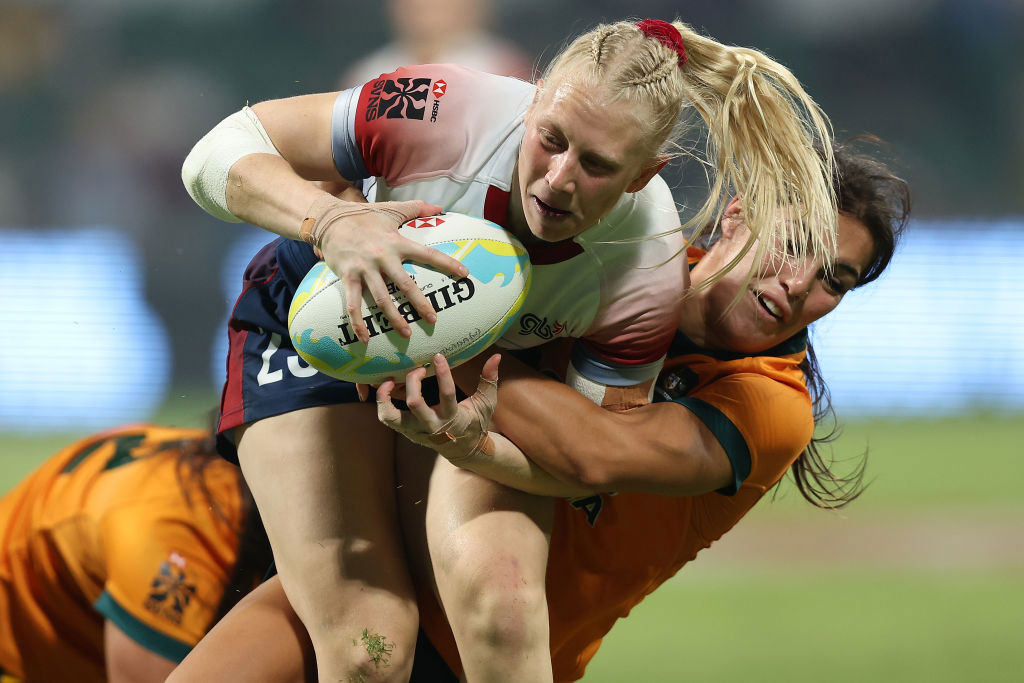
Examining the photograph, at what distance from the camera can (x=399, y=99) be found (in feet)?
7.99

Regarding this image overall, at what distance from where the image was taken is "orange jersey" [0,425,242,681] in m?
3.31

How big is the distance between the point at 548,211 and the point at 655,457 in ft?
2.27

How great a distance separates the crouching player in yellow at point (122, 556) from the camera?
3.31 metres

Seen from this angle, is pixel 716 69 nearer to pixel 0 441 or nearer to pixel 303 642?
pixel 303 642

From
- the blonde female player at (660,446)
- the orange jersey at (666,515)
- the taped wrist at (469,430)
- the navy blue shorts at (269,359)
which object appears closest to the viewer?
the taped wrist at (469,430)

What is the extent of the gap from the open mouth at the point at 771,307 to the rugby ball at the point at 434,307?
0.80m

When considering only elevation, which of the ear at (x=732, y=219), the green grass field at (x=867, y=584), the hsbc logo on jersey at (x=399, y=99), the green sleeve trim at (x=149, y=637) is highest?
the hsbc logo on jersey at (x=399, y=99)

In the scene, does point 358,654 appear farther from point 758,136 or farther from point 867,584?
point 867,584

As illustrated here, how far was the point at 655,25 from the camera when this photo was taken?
2.34 meters

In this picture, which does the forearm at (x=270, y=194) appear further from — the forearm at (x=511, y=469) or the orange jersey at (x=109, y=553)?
the orange jersey at (x=109, y=553)

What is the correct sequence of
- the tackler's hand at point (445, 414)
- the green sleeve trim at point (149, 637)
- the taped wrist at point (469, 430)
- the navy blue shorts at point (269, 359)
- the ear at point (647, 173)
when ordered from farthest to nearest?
the green sleeve trim at point (149, 637), the navy blue shorts at point (269, 359), the ear at point (647, 173), the taped wrist at point (469, 430), the tackler's hand at point (445, 414)

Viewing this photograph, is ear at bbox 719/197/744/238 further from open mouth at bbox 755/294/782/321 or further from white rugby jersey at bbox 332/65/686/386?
white rugby jersey at bbox 332/65/686/386

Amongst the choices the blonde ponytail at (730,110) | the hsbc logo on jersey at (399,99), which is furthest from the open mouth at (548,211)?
the hsbc logo on jersey at (399,99)

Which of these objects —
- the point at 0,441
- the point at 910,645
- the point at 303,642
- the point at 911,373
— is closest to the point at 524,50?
the point at 911,373
